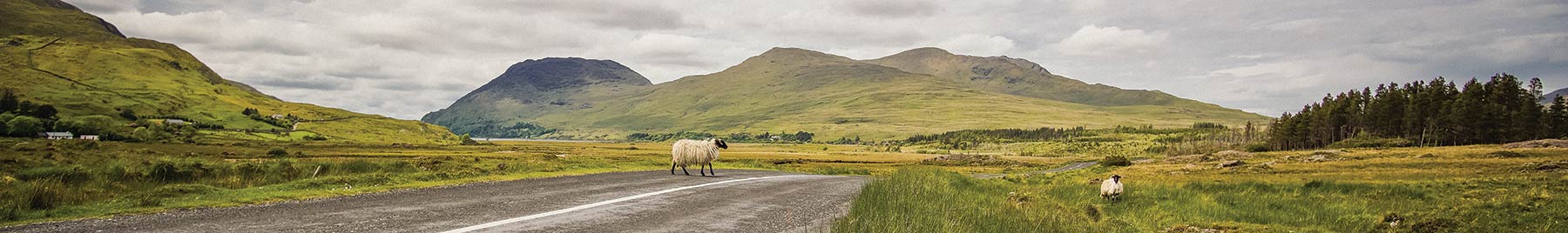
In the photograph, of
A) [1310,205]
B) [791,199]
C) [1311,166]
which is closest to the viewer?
[791,199]

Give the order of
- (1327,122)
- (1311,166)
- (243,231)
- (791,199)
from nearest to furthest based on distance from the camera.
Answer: (243,231) → (791,199) → (1311,166) → (1327,122)

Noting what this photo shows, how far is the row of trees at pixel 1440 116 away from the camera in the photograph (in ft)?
309

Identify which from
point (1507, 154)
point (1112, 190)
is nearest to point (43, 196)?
point (1112, 190)

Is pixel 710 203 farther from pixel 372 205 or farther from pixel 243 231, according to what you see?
pixel 243 231

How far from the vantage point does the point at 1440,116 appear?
98.9 m

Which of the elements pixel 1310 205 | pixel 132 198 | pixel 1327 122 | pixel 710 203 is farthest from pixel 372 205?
pixel 1327 122

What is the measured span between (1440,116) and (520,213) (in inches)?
5018

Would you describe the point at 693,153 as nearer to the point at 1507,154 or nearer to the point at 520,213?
the point at 520,213

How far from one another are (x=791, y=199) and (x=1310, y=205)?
1750cm

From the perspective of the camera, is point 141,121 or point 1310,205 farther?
point 141,121

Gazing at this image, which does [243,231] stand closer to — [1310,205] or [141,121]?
[1310,205]

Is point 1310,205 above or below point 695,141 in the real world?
below

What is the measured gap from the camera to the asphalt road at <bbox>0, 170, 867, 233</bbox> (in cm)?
1030

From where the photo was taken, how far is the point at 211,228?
9906 millimetres
